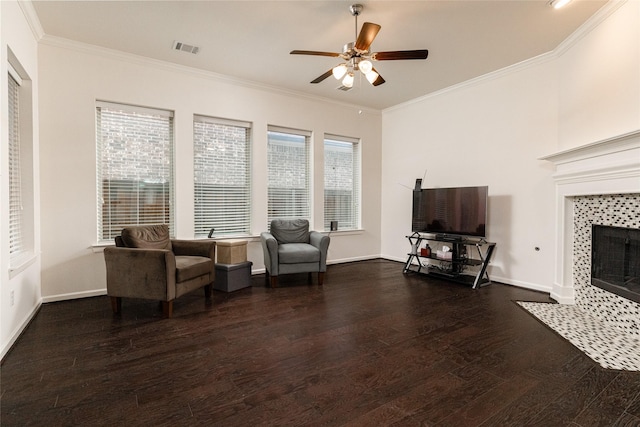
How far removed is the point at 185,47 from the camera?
374 centimetres

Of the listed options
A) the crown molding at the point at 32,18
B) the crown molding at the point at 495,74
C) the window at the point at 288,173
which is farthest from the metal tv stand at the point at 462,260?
the crown molding at the point at 32,18

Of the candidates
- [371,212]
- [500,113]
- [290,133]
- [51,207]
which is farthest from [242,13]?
[371,212]

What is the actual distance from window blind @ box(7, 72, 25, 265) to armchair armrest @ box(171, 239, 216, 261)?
4.63ft

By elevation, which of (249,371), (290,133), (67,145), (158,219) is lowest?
(249,371)

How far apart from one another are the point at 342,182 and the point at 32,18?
457 centimetres

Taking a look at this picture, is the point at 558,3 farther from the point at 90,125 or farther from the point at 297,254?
the point at 90,125

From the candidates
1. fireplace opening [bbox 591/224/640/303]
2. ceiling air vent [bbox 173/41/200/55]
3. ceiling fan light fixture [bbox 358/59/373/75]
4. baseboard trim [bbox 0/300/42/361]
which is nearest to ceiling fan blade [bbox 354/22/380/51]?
ceiling fan light fixture [bbox 358/59/373/75]

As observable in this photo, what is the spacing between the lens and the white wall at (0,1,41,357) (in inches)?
95.3

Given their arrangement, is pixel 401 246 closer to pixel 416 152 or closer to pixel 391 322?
pixel 416 152

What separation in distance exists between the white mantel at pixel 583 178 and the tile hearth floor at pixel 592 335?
37 centimetres

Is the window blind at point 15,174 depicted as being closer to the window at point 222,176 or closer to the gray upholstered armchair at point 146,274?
the gray upholstered armchair at point 146,274

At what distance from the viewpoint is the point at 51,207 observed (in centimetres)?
355

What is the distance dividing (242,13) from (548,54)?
367 cm

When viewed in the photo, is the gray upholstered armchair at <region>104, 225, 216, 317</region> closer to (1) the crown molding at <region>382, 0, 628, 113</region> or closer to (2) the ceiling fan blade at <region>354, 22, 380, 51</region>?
(2) the ceiling fan blade at <region>354, 22, 380, 51</region>
